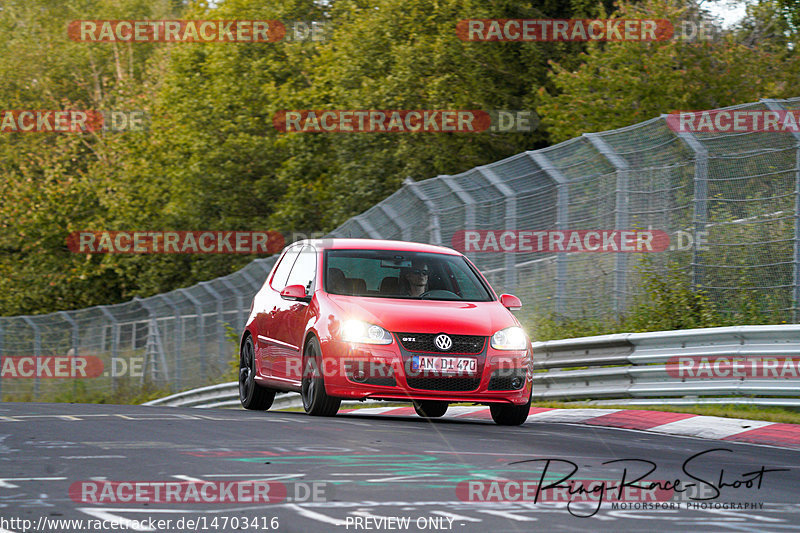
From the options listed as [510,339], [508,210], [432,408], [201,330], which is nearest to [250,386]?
[432,408]

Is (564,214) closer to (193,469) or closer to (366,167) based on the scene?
(193,469)

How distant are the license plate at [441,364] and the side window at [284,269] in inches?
112

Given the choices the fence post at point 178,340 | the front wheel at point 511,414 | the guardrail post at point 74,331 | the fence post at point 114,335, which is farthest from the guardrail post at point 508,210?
the guardrail post at point 74,331

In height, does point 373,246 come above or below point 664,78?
below

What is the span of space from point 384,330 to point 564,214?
4.90 metres

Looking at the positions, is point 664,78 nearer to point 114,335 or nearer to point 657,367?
point 114,335

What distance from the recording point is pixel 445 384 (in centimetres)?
1062

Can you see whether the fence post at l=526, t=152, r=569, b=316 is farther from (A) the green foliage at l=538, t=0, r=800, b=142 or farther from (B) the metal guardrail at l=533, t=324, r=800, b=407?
(A) the green foliage at l=538, t=0, r=800, b=142

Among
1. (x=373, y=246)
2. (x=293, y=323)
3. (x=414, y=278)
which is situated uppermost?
(x=373, y=246)

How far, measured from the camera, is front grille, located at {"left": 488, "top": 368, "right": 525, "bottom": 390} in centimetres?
1077

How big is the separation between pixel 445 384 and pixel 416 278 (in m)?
1.66

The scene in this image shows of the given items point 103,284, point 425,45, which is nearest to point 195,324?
point 425,45

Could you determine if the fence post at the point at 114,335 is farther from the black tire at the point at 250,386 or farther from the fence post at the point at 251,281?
the black tire at the point at 250,386

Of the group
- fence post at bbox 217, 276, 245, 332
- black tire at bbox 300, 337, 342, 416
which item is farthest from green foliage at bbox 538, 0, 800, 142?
black tire at bbox 300, 337, 342, 416
